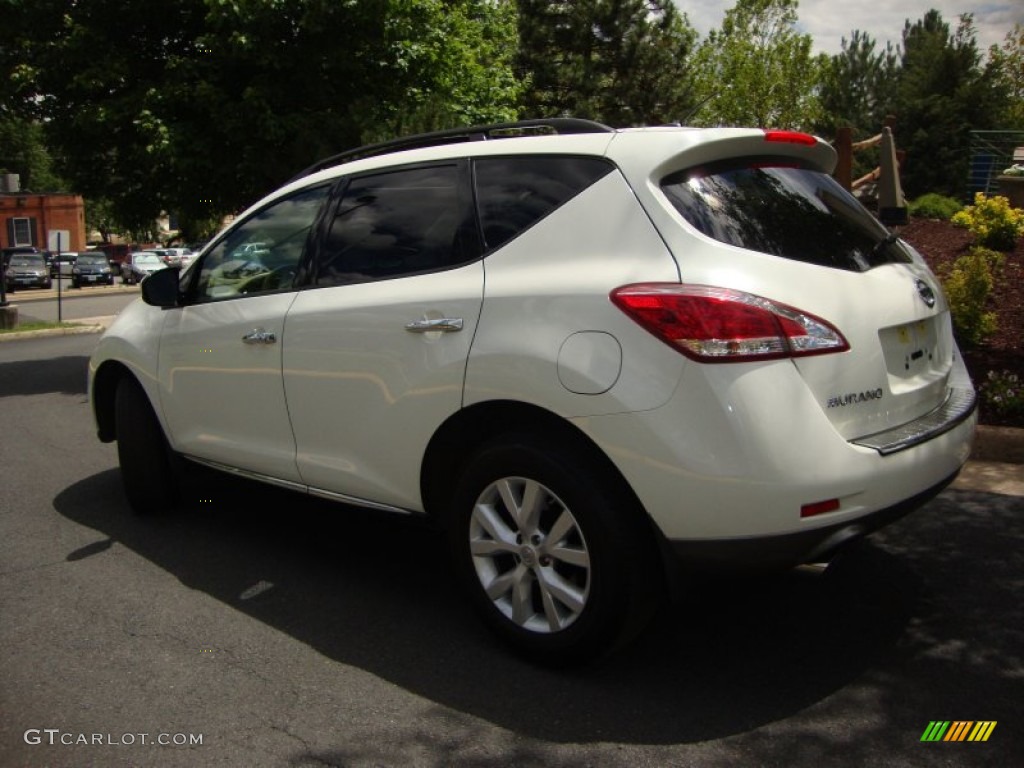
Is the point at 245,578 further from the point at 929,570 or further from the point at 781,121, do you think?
the point at 781,121

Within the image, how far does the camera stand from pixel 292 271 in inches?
160

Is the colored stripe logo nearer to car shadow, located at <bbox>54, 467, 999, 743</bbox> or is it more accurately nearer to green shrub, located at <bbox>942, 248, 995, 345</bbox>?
car shadow, located at <bbox>54, 467, 999, 743</bbox>

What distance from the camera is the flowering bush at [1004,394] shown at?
18.8 feet

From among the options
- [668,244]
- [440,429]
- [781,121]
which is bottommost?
[440,429]

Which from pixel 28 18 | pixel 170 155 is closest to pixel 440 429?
pixel 170 155

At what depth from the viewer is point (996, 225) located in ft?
34.6

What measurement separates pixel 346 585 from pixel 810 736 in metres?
2.13

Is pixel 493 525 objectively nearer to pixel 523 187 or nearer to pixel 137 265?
pixel 523 187

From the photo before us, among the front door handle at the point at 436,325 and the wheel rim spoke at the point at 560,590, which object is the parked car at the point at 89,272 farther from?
the wheel rim spoke at the point at 560,590

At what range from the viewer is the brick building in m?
59.6

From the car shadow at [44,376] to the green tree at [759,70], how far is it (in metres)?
31.2

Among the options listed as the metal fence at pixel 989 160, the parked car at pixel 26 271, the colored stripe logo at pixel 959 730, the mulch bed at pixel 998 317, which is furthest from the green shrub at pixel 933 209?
the parked car at pixel 26 271

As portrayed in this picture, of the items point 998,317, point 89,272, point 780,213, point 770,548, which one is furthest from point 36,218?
point 770,548

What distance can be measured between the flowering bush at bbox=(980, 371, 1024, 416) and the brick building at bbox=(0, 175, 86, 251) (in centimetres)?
6247
